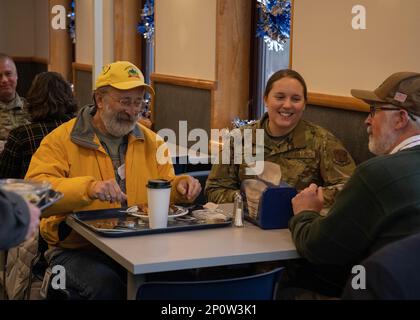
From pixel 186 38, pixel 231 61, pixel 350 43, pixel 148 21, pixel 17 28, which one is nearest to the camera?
pixel 350 43

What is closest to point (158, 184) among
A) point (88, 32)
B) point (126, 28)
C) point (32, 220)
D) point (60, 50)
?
point (32, 220)

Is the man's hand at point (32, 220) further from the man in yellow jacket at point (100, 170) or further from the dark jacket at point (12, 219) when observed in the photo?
the man in yellow jacket at point (100, 170)

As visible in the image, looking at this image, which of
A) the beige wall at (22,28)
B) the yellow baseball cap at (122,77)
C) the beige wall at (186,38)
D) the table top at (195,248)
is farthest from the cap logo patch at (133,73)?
the beige wall at (22,28)

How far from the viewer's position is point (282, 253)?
2.48 meters

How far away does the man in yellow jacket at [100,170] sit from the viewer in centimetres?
274

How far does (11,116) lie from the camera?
4988 mm

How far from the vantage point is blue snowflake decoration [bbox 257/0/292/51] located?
→ 4645 millimetres

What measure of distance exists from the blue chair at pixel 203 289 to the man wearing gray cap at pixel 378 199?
0.28 meters

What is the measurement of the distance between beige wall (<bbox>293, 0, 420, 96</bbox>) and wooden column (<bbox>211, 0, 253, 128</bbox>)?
38.5 inches

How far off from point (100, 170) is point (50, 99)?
0.97m

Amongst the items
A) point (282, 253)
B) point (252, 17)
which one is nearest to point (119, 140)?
point (282, 253)

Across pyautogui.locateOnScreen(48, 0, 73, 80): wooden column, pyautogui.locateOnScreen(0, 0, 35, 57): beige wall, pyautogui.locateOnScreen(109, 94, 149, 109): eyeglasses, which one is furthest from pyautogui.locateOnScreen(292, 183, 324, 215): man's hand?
pyautogui.locateOnScreen(0, 0, 35, 57): beige wall

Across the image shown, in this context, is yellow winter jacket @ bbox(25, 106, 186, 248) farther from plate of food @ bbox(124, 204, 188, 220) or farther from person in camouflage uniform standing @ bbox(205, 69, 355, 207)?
person in camouflage uniform standing @ bbox(205, 69, 355, 207)

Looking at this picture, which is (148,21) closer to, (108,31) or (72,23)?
(108,31)
